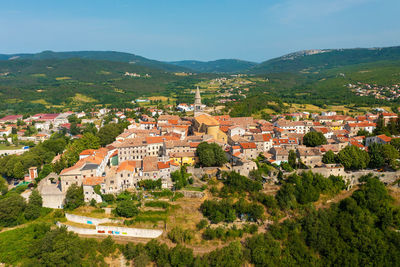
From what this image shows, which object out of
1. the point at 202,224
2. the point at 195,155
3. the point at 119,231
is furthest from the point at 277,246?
the point at 119,231

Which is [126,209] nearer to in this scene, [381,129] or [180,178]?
[180,178]

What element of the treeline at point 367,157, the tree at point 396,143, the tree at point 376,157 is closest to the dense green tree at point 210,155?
the treeline at point 367,157

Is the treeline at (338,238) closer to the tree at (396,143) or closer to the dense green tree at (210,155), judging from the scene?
the tree at (396,143)

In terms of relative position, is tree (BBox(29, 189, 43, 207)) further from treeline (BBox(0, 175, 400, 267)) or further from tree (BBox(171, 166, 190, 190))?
tree (BBox(171, 166, 190, 190))

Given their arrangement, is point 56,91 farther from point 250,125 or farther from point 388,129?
point 388,129

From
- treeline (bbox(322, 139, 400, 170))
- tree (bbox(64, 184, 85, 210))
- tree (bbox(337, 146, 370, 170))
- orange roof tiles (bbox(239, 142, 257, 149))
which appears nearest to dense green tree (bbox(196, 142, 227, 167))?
orange roof tiles (bbox(239, 142, 257, 149))
